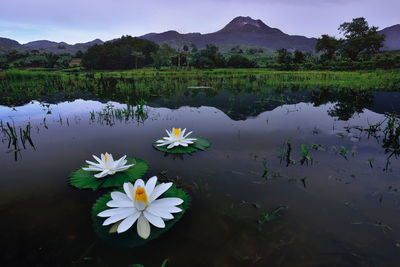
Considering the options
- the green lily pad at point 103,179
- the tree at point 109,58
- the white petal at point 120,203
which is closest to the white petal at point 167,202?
the white petal at point 120,203

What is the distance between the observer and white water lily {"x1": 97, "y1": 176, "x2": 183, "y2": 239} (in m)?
1.97

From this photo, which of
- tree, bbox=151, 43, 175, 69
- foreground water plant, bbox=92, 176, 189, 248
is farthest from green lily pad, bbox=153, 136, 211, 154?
tree, bbox=151, 43, 175, 69

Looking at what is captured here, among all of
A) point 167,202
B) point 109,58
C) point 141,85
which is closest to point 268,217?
point 167,202

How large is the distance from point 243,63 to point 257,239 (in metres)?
52.2

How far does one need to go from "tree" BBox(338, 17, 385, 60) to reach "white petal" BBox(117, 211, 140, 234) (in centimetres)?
5960

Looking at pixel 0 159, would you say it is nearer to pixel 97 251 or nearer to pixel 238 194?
pixel 97 251

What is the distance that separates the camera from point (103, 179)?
292 centimetres

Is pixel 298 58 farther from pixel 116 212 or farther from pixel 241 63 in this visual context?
pixel 116 212

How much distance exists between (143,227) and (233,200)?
1144mm

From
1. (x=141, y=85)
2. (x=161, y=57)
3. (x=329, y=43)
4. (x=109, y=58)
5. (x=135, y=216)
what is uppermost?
(x=329, y=43)

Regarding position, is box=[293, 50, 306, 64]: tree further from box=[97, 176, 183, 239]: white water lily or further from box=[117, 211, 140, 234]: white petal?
box=[117, 211, 140, 234]: white petal

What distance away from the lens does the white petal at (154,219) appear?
76.6 inches

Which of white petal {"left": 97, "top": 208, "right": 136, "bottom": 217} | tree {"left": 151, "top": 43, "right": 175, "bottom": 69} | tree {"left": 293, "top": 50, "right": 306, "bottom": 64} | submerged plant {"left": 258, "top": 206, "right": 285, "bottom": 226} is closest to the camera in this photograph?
white petal {"left": 97, "top": 208, "right": 136, "bottom": 217}

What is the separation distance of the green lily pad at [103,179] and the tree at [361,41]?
59.0 meters
